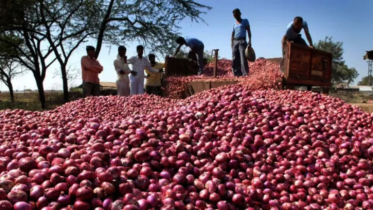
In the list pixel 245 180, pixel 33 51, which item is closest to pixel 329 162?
pixel 245 180

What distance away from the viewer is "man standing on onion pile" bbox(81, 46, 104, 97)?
7152 millimetres

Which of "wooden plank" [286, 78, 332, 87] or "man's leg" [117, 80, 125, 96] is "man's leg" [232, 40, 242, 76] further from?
"man's leg" [117, 80, 125, 96]

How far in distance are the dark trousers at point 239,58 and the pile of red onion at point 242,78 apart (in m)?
0.21

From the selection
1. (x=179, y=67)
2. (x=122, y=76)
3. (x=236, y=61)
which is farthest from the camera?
(x=179, y=67)

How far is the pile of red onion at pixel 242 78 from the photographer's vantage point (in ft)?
19.1

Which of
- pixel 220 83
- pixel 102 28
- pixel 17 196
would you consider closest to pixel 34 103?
pixel 102 28

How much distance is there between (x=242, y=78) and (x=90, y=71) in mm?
3389

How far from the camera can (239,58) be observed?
8031 mm

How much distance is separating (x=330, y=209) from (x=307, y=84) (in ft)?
15.2

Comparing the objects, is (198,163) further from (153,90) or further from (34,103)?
(34,103)

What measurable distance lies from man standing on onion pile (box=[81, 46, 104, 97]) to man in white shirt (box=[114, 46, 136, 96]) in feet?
1.25

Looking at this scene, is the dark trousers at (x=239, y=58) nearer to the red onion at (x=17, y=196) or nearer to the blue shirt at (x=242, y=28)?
the blue shirt at (x=242, y=28)

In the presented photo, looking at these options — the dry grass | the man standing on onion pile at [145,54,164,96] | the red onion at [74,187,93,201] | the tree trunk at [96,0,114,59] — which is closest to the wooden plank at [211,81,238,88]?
the man standing on onion pile at [145,54,164,96]

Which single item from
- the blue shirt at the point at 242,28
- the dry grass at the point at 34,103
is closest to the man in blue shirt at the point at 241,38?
the blue shirt at the point at 242,28
